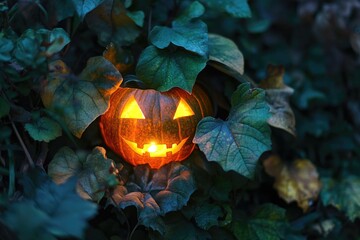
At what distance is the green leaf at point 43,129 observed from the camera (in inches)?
47.1

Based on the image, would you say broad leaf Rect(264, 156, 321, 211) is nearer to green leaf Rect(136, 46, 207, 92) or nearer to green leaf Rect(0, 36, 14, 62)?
green leaf Rect(136, 46, 207, 92)

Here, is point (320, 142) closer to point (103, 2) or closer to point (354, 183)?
point (354, 183)

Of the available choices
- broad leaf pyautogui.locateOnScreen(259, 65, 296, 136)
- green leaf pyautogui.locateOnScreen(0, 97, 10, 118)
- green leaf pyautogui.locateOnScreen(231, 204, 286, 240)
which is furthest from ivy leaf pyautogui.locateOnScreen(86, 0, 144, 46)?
green leaf pyautogui.locateOnScreen(231, 204, 286, 240)

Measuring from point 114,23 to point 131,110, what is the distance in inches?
11.1

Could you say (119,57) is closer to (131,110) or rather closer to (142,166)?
(131,110)

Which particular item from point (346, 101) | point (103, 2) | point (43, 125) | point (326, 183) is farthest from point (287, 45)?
point (43, 125)

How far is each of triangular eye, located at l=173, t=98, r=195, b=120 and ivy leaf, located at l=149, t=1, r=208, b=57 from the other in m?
0.14

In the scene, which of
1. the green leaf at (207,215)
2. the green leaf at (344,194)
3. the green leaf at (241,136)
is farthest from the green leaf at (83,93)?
the green leaf at (344,194)

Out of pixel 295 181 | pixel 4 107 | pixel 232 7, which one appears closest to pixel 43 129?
pixel 4 107

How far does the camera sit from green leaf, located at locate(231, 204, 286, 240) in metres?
1.40

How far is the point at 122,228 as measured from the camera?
140cm

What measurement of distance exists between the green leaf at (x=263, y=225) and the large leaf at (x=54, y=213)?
595 millimetres

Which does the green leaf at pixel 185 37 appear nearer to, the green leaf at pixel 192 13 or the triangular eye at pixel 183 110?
the green leaf at pixel 192 13

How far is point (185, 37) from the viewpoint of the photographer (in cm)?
130
